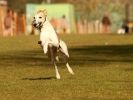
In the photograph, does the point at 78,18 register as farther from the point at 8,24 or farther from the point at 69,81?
the point at 69,81

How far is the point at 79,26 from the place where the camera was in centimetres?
8362

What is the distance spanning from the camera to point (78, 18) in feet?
285

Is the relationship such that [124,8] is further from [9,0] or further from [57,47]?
[57,47]

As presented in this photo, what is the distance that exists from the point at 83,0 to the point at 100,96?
88.9 metres

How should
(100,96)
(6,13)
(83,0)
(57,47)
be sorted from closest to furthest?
(100,96) < (57,47) < (6,13) < (83,0)

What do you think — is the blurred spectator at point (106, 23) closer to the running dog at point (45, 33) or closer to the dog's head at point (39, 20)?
the running dog at point (45, 33)

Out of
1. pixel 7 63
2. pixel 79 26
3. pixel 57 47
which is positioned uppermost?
pixel 57 47

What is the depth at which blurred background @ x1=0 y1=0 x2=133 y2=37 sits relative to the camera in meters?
73.8

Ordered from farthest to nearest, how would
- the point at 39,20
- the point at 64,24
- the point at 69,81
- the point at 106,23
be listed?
1. the point at 106,23
2. the point at 64,24
3. the point at 39,20
4. the point at 69,81

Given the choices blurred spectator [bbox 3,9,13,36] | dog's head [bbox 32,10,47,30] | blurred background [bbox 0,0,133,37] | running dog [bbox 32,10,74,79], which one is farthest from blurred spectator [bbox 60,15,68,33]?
dog's head [bbox 32,10,47,30]

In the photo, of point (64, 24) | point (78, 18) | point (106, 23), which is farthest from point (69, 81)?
point (78, 18)

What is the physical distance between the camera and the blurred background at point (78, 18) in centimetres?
7381

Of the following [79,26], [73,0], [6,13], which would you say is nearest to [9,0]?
[73,0]

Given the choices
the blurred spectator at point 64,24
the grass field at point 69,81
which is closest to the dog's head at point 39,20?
the grass field at point 69,81
